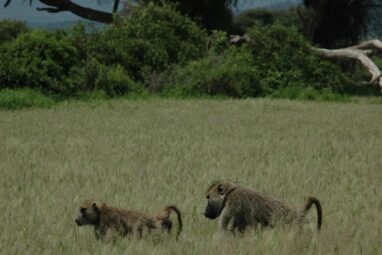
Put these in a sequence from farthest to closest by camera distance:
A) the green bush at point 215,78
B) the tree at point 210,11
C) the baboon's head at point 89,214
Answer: the tree at point 210,11 < the green bush at point 215,78 < the baboon's head at point 89,214

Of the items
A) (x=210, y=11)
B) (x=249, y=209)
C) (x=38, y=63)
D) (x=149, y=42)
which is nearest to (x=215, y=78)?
(x=149, y=42)

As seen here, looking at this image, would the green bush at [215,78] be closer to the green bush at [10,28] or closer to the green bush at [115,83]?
the green bush at [115,83]

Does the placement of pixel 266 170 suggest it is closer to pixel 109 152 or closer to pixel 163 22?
pixel 109 152

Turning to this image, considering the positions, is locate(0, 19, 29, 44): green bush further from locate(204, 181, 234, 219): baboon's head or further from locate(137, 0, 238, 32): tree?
locate(204, 181, 234, 219): baboon's head

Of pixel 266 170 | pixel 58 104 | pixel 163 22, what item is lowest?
pixel 58 104

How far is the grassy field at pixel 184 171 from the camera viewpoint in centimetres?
443

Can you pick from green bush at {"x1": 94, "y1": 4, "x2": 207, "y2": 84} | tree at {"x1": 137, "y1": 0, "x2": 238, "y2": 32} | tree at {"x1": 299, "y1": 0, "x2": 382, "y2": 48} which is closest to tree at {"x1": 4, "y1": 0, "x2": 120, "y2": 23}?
tree at {"x1": 137, "y1": 0, "x2": 238, "y2": 32}

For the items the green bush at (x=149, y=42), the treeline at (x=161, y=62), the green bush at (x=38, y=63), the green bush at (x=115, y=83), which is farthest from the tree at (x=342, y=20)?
the green bush at (x=38, y=63)

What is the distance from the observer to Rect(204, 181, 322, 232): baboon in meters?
4.71

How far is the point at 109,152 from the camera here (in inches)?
376

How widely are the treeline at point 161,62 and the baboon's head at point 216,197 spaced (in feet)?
49.4

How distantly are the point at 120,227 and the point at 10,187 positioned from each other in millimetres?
2657

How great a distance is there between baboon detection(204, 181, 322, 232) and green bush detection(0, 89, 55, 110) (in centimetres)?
1358

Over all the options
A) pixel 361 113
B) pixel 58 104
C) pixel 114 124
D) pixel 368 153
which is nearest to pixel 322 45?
pixel 361 113
